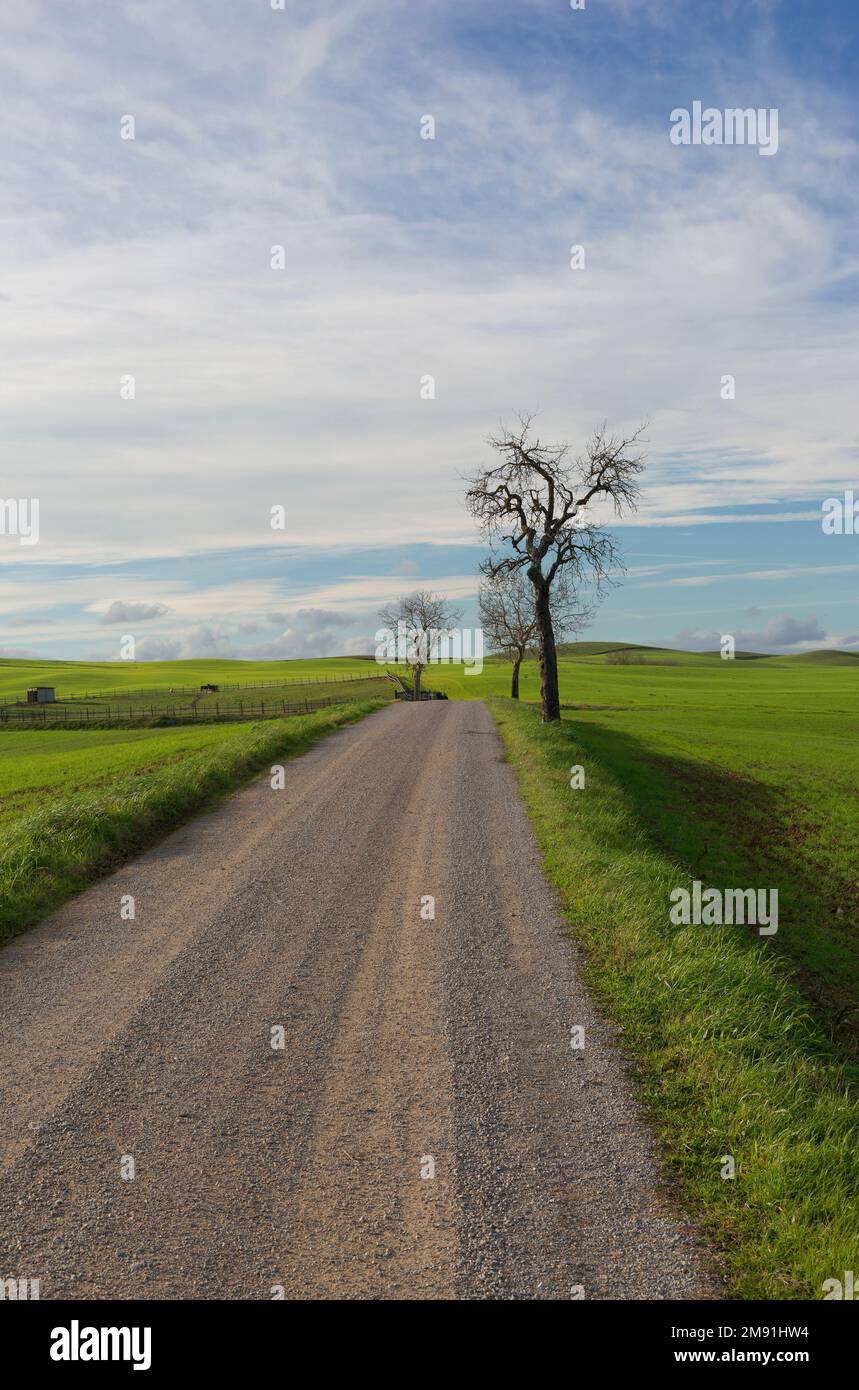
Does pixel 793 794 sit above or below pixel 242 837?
below

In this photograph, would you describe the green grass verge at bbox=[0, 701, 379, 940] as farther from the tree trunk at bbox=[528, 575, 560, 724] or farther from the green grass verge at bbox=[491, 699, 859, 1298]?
the tree trunk at bbox=[528, 575, 560, 724]

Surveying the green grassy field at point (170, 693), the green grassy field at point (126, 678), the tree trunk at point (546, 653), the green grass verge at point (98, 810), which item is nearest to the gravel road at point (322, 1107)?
the green grass verge at point (98, 810)

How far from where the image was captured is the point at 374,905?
11594 millimetres

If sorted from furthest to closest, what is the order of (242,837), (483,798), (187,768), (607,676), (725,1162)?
(607,676) → (187,768) → (483,798) → (242,837) → (725,1162)

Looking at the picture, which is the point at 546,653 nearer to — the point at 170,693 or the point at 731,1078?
the point at 731,1078

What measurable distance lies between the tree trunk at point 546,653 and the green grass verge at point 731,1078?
82.9ft

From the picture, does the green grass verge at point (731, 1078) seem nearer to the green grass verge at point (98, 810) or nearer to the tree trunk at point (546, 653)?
the green grass verge at point (98, 810)

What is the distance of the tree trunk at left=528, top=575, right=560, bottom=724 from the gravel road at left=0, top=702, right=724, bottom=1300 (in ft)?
87.0

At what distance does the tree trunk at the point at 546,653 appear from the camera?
37812mm

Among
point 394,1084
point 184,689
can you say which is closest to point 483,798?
point 394,1084

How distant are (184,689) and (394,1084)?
372 feet

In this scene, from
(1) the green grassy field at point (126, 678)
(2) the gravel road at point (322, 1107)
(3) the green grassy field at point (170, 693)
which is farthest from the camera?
(1) the green grassy field at point (126, 678)

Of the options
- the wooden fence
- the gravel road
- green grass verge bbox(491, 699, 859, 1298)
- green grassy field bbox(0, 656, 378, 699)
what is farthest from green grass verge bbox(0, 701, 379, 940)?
green grassy field bbox(0, 656, 378, 699)
